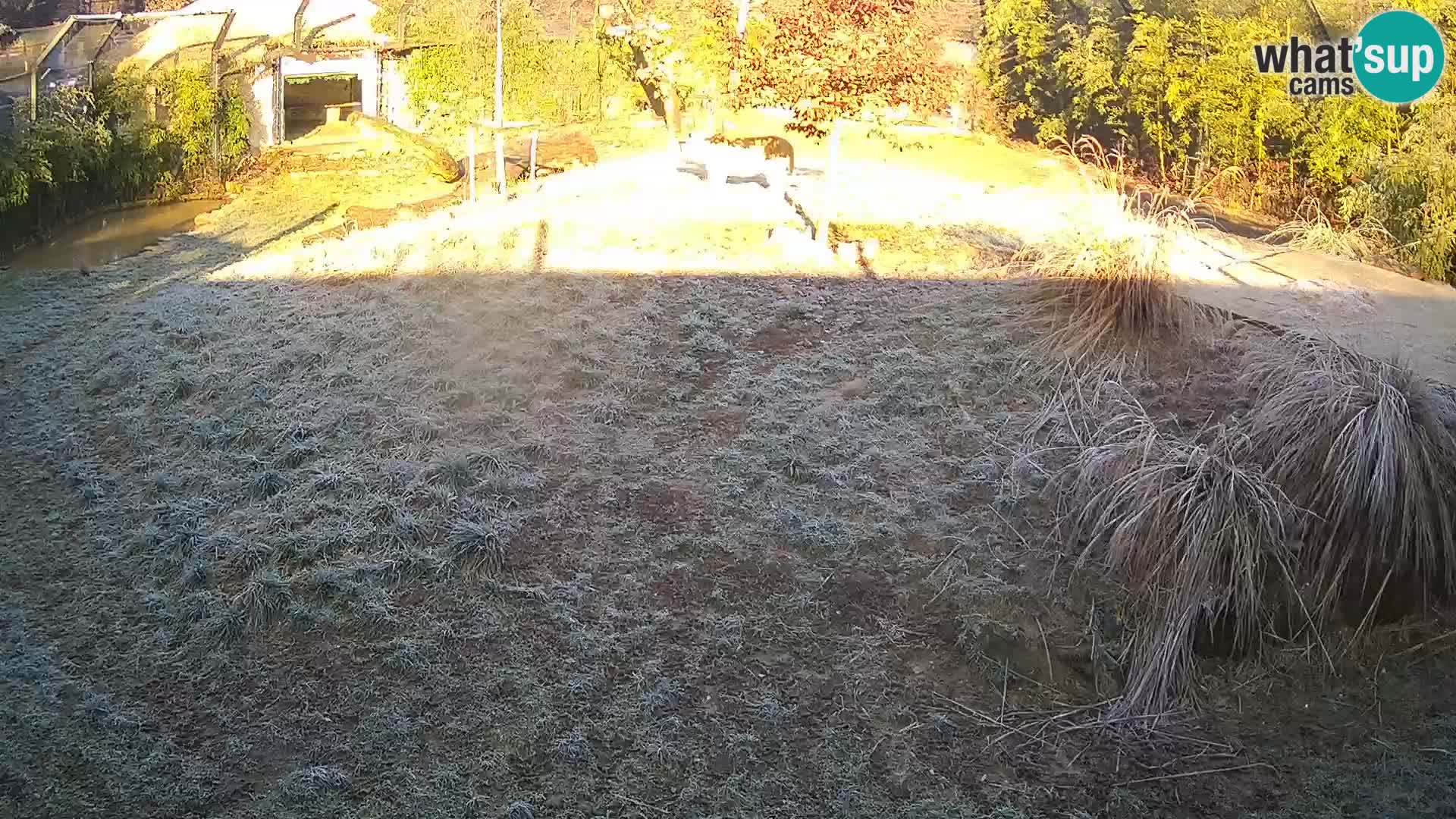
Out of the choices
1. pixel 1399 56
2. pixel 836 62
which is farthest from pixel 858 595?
pixel 1399 56

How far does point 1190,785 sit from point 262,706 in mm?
2702

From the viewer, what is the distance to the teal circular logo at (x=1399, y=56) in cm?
791

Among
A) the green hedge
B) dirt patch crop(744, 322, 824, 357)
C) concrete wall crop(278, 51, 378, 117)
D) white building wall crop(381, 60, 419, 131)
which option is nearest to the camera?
dirt patch crop(744, 322, 824, 357)

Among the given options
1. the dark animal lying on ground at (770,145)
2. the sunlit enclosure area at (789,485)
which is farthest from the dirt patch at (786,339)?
the dark animal lying on ground at (770,145)

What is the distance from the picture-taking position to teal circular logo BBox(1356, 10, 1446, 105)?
26.0ft

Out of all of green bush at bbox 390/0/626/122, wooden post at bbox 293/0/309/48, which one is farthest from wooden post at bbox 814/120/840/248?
wooden post at bbox 293/0/309/48

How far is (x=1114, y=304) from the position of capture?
5.36m

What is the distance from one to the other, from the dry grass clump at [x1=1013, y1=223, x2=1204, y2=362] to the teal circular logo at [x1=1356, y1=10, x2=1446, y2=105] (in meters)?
3.64

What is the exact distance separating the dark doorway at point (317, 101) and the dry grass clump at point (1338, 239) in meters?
13.6

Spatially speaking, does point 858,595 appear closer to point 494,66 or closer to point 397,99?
point 494,66

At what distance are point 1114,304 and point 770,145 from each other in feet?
19.7

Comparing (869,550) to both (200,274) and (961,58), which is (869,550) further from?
(961,58)

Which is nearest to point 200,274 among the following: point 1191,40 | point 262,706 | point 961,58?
point 262,706

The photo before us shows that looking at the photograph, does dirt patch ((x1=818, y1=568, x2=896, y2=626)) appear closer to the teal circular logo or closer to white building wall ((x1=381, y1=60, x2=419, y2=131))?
the teal circular logo
